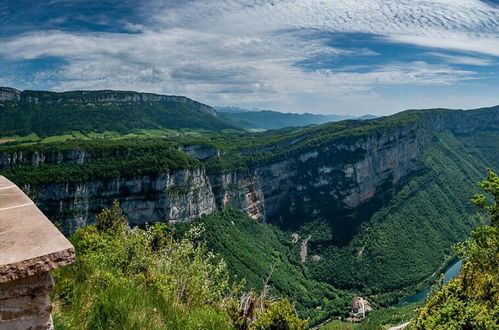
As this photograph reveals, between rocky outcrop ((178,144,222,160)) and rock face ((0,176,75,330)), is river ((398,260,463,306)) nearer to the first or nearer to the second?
rocky outcrop ((178,144,222,160))

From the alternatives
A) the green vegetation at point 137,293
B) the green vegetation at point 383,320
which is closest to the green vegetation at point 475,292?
the green vegetation at point 137,293

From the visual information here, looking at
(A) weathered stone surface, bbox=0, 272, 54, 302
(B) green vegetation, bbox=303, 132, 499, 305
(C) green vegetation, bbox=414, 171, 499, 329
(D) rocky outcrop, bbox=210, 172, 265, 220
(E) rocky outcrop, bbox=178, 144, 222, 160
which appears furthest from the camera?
(E) rocky outcrop, bbox=178, 144, 222, 160

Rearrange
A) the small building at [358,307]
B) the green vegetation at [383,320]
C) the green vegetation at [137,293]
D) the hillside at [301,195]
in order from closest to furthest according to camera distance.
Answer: the green vegetation at [137,293], the green vegetation at [383,320], the hillside at [301,195], the small building at [358,307]

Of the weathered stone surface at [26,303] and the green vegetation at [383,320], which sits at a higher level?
the weathered stone surface at [26,303]

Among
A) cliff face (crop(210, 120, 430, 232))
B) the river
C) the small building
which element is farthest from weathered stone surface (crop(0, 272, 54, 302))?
cliff face (crop(210, 120, 430, 232))

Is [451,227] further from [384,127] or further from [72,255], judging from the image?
[72,255]

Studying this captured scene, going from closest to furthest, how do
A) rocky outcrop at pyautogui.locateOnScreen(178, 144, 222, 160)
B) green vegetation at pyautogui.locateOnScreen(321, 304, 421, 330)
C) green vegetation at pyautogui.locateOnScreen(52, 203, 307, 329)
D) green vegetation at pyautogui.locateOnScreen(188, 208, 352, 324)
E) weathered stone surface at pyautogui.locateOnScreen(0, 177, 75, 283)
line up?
weathered stone surface at pyautogui.locateOnScreen(0, 177, 75, 283)
green vegetation at pyautogui.locateOnScreen(52, 203, 307, 329)
green vegetation at pyautogui.locateOnScreen(321, 304, 421, 330)
green vegetation at pyautogui.locateOnScreen(188, 208, 352, 324)
rocky outcrop at pyautogui.locateOnScreen(178, 144, 222, 160)

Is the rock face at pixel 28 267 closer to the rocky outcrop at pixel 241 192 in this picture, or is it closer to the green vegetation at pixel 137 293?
the green vegetation at pixel 137 293
